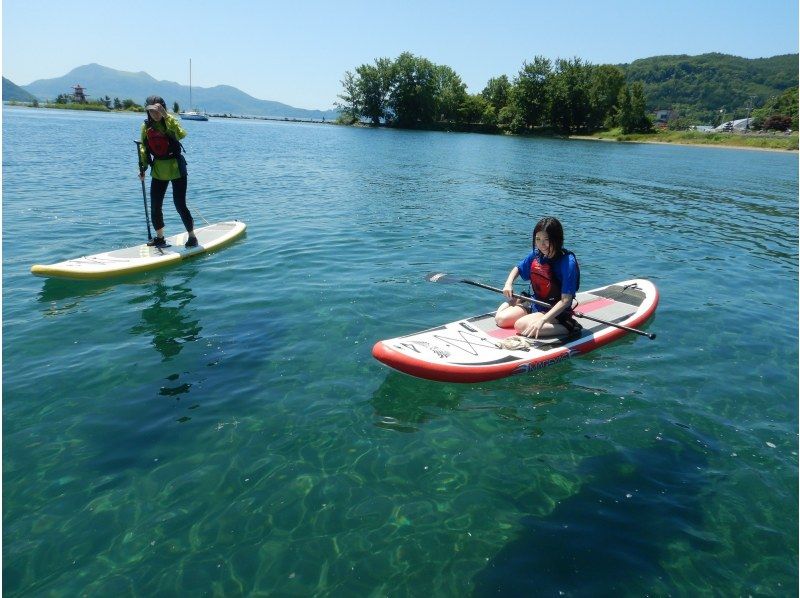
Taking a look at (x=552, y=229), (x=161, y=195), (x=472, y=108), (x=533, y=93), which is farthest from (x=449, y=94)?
(x=552, y=229)

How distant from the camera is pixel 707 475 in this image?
5.36m

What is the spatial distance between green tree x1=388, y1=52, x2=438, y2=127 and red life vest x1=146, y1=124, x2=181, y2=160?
339 ft

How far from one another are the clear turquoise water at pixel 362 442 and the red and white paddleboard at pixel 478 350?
25 cm

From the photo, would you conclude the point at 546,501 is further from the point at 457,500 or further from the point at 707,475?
the point at 707,475

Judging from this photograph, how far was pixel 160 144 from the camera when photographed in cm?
1056

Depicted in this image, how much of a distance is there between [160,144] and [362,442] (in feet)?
27.6

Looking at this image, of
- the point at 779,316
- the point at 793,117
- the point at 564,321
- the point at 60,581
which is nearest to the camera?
the point at 60,581

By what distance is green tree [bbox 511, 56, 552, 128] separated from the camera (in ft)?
316

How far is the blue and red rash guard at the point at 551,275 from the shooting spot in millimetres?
6891

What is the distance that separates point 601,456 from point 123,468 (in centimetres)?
509

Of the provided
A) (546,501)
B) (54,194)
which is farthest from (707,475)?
(54,194)

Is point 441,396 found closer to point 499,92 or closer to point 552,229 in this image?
point 552,229

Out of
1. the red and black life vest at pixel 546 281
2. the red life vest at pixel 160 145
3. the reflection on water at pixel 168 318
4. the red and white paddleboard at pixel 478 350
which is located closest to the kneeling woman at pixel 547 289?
the red and black life vest at pixel 546 281

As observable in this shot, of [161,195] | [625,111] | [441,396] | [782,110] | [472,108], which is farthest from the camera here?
[472,108]
